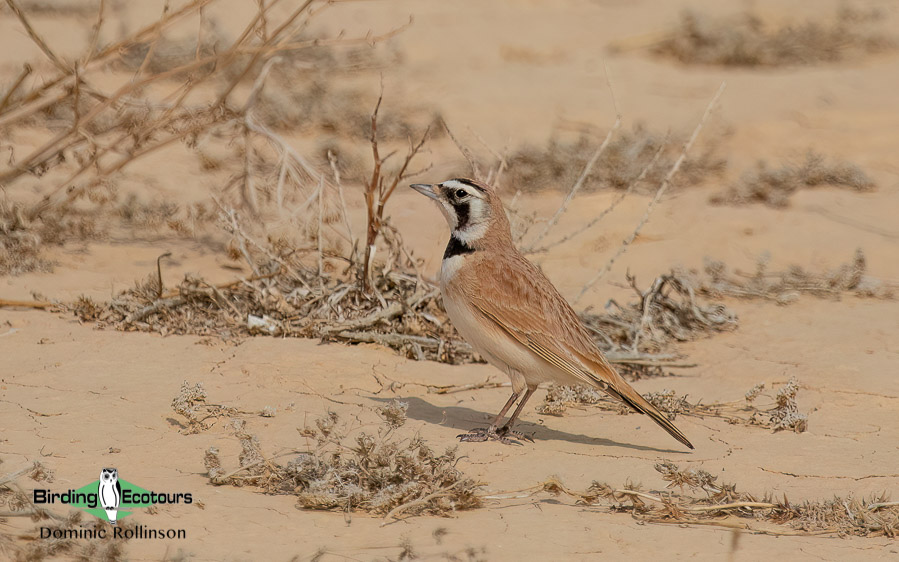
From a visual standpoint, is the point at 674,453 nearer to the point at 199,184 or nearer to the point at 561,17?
the point at 199,184

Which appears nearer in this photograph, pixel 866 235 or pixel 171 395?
pixel 171 395

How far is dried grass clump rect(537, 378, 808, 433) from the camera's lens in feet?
17.4

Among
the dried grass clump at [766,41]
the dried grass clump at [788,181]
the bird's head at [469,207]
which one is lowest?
the dried grass clump at [788,181]

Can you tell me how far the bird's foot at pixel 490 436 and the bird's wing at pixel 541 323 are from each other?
0.41 m

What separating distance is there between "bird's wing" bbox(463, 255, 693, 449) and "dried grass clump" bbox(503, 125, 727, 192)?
4676 millimetres

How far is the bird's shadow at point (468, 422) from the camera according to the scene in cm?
504

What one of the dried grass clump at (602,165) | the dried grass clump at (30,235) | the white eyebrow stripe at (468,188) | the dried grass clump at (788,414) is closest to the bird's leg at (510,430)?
the white eyebrow stripe at (468,188)

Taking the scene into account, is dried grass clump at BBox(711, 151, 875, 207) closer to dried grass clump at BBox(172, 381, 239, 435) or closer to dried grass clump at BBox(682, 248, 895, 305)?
dried grass clump at BBox(682, 248, 895, 305)

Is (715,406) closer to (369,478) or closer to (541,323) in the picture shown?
(541,323)

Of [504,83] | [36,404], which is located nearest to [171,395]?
[36,404]

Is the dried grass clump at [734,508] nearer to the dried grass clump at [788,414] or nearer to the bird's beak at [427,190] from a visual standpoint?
the dried grass clump at [788,414]

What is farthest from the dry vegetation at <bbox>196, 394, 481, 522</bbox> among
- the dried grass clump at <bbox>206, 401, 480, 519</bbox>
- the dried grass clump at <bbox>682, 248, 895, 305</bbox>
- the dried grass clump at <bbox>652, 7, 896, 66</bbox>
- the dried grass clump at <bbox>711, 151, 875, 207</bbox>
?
the dried grass clump at <bbox>652, 7, 896, 66</bbox>

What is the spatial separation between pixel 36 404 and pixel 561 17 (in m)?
13.4

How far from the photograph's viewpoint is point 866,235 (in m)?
9.20
